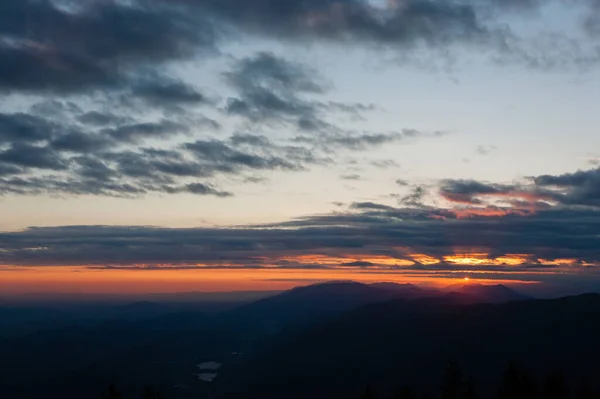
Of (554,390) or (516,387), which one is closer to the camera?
(516,387)

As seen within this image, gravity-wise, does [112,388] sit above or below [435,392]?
above

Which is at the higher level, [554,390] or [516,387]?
[516,387]

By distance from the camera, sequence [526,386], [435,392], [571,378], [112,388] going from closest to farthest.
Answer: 1. [112,388]
2. [526,386]
3. [571,378]
4. [435,392]

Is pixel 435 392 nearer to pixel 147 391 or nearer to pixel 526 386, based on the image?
pixel 526 386

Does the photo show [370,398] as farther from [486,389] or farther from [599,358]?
[599,358]

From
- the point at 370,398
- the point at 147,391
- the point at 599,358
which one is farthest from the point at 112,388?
the point at 599,358

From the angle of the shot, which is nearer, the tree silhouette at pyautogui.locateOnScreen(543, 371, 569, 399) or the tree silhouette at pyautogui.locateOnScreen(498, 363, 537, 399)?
the tree silhouette at pyautogui.locateOnScreen(498, 363, 537, 399)

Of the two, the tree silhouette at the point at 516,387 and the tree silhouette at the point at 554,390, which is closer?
the tree silhouette at the point at 516,387

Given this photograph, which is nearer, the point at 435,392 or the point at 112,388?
the point at 112,388

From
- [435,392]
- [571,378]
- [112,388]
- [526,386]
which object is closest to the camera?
[112,388]
